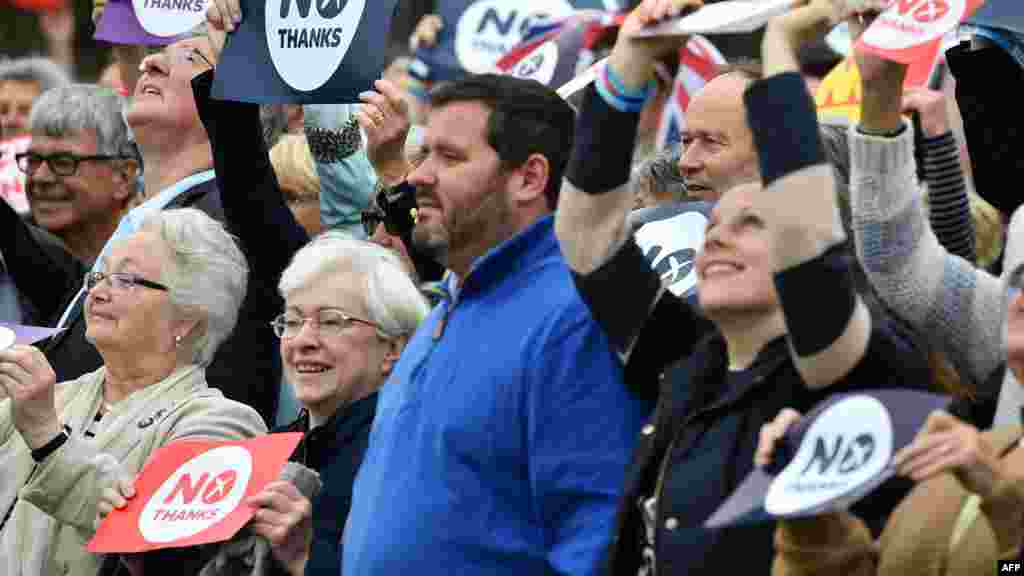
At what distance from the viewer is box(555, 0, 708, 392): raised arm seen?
14.7 ft

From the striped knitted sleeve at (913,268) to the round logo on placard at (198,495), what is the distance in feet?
5.15

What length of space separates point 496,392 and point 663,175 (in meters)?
1.79

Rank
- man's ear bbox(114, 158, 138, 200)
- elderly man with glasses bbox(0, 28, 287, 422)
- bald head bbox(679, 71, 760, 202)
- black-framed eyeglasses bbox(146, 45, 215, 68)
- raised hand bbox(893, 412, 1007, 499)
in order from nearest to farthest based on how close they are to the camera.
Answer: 1. raised hand bbox(893, 412, 1007, 499)
2. bald head bbox(679, 71, 760, 202)
3. elderly man with glasses bbox(0, 28, 287, 422)
4. black-framed eyeglasses bbox(146, 45, 215, 68)
5. man's ear bbox(114, 158, 138, 200)

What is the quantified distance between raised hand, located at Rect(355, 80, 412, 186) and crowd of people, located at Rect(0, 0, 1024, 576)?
0.04ft

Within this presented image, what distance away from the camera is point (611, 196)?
14.8ft

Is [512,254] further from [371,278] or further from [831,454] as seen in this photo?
[831,454]

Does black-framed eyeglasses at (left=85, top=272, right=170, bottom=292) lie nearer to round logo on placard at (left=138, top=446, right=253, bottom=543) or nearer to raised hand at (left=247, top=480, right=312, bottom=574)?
round logo on placard at (left=138, top=446, right=253, bottom=543)

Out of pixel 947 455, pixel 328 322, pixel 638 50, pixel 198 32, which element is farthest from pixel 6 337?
pixel 947 455

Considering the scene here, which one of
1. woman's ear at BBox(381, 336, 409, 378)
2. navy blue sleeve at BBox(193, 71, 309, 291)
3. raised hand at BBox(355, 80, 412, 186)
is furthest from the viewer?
navy blue sleeve at BBox(193, 71, 309, 291)

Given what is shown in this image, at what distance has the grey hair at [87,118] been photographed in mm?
7453

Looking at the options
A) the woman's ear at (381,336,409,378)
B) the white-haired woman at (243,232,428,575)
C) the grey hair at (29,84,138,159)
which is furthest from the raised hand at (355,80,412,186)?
the grey hair at (29,84,138,159)

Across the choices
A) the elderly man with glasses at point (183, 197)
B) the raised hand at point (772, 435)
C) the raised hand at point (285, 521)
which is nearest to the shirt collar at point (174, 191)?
the elderly man with glasses at point (183, 197)

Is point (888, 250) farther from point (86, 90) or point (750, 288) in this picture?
point (86, 90)

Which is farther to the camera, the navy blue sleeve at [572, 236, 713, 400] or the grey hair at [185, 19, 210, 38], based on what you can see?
the grey hair at [185, 19, 210, 38]
